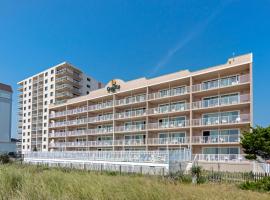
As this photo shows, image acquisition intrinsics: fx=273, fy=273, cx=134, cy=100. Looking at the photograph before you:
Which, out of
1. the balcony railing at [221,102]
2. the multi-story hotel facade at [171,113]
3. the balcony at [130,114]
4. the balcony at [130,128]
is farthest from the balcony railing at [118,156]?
the balcony railing at [221,102]

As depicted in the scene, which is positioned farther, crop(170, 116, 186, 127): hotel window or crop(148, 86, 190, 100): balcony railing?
crop(148, 86, 190, 100): balcony railing

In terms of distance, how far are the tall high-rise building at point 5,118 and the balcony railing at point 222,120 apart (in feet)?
186

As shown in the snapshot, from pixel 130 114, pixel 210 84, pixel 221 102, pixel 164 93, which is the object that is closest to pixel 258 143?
pixel 221 102

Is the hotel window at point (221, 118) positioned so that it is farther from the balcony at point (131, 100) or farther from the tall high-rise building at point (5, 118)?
the tall high-rise building at point (5, 118)

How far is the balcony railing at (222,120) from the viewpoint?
3023 cm

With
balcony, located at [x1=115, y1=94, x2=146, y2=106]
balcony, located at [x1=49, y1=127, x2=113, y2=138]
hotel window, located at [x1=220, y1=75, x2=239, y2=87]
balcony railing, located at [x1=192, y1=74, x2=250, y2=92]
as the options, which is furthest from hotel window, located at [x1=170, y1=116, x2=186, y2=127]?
balcony, located at [x1=49, y1=127, x2=113, y2=138]

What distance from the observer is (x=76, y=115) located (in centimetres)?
5366

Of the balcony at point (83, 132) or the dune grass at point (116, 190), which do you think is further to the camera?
the balcony at point (83, 132)

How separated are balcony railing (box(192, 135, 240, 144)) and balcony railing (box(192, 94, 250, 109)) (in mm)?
3738

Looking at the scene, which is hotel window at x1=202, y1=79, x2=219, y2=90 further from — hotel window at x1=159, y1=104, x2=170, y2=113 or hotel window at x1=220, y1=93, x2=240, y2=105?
hotel window at x1=159, y1=104, x2=170, y2=113

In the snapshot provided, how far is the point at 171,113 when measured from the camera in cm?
3738

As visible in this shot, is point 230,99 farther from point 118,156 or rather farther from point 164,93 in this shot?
point 118,156

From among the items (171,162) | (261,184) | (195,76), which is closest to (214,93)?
(195,76)

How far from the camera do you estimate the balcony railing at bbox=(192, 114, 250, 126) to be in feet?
99.2
